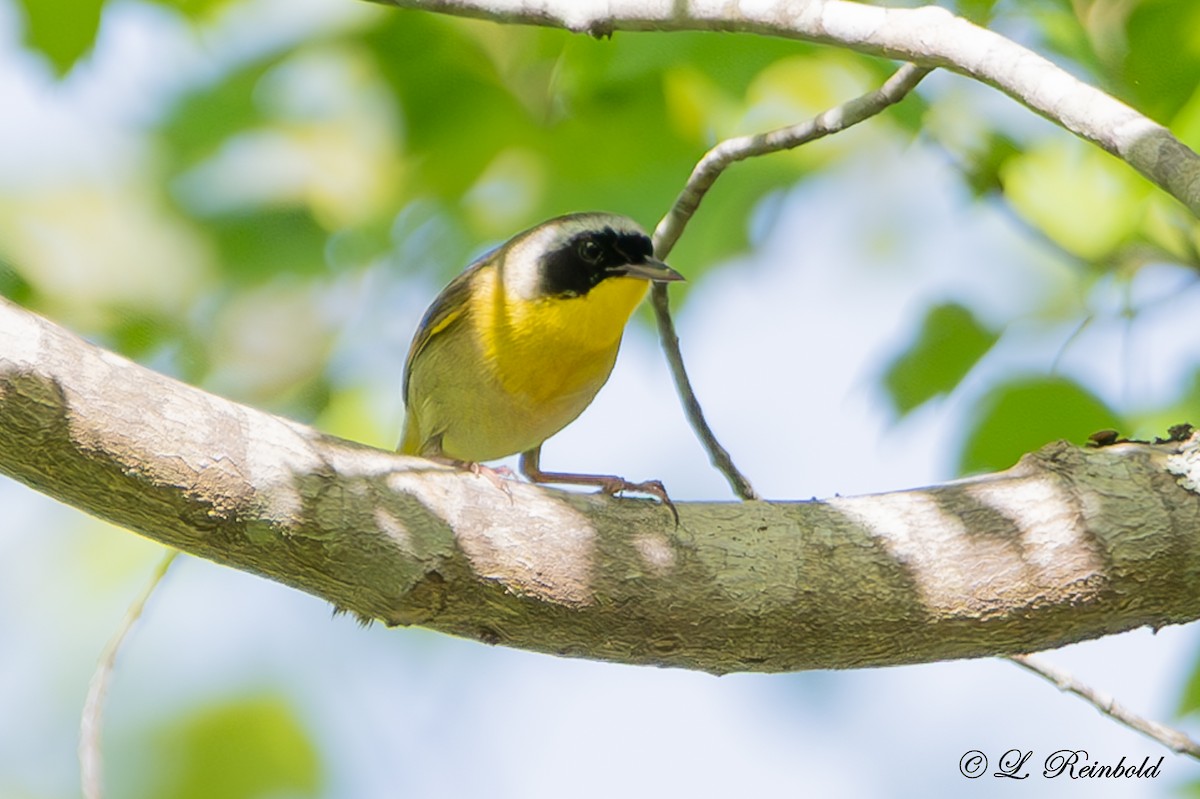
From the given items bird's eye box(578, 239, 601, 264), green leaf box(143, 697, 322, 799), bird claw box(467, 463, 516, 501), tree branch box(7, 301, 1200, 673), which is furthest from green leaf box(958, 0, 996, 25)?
green leaf box(143, 697, 322, 799)

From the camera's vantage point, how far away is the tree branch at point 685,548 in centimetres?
329

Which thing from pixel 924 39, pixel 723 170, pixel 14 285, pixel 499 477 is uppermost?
pixel 723 170

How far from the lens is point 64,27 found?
4453mm

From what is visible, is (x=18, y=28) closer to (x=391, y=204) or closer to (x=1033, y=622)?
(x=391, y=204)

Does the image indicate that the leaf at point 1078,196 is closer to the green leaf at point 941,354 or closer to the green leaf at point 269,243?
the green leaf at point 941,354

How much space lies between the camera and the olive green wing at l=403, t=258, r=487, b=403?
19.0ft

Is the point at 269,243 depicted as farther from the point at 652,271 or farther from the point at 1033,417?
the point at 1033,417

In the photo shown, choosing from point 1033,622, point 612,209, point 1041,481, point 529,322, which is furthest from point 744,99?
point 1033,622

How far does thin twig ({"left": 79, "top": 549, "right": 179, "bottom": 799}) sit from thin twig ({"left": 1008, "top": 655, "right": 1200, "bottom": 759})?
271 centimetres

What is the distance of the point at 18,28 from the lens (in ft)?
14.8

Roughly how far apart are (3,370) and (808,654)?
2.27 meters

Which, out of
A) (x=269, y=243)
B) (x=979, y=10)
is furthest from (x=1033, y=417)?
(x=269, y=243)

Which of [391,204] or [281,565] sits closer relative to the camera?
[281,565]

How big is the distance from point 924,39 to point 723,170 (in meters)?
1.21
